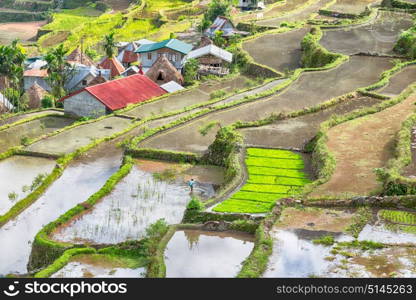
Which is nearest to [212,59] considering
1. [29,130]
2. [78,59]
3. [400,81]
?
[78,59]

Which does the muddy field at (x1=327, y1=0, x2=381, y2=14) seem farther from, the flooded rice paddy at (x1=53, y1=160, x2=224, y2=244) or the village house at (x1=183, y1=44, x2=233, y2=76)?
the flooded rice paddy at (x1=53, y1=160, x2=224, y2=244)

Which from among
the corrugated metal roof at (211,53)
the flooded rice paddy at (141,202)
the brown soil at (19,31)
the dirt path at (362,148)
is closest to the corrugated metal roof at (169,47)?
the corrugated metal roof at (211,53)

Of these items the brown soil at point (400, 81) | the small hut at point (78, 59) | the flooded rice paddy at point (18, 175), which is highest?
the brown soil at point (400, 81)

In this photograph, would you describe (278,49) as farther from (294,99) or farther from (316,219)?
(316,219)

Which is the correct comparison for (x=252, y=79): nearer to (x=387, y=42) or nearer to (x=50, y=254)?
(x=387, y=42)

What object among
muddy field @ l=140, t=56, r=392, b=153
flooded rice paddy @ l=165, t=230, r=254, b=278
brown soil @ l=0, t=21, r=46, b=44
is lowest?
brown soil @ l=0, t=21, r=46, b=44

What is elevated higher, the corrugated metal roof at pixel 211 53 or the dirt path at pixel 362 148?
the dirt path at pixel 362 148

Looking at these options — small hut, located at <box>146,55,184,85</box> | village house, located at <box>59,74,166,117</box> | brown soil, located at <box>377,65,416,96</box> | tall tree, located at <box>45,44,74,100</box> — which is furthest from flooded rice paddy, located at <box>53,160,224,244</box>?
small hut, located at <box>146,55,184,85</box>

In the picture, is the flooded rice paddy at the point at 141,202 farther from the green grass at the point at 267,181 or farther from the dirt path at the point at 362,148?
the dirt path at the point at 362,148
